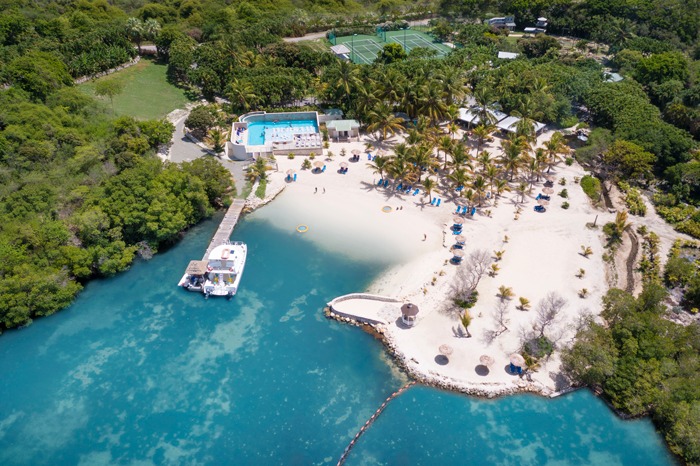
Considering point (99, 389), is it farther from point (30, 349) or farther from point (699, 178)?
point (699, 178)

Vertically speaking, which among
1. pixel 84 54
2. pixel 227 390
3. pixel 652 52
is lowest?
pixel 227 390

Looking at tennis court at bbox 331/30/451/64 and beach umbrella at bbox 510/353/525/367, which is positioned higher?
tennis court at bbox 331/30/451/64

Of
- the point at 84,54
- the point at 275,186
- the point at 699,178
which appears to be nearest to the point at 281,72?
the point at 275,186

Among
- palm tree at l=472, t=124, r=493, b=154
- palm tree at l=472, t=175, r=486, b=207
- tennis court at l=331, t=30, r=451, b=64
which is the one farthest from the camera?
tennis court at l=331, t=30, r=451, b=64

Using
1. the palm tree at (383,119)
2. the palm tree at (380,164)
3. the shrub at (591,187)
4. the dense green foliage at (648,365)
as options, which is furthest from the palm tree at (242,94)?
the dense green foliage at (648,365)

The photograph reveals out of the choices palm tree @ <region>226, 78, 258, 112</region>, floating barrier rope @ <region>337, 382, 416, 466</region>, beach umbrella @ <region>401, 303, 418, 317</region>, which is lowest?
floating barrier rope @ <region>337, 382, 416, 466</region>

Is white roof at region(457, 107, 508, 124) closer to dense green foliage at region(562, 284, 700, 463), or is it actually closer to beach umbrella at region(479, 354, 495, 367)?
dense green foliage at region(562, 284, 700, 463)

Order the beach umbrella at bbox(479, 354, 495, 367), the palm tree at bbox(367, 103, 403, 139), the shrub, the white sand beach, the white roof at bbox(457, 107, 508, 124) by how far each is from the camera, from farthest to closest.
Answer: the white roof at bbox(457, 107, 508, 124) < the palm tree at bbox(367, 103, 403, 139) < the shrub < the white sand beach < the beach umbrella at bbox(479, 354, 495, 367)

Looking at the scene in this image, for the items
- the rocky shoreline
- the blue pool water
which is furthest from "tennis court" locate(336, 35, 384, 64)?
the rocky shoreline
